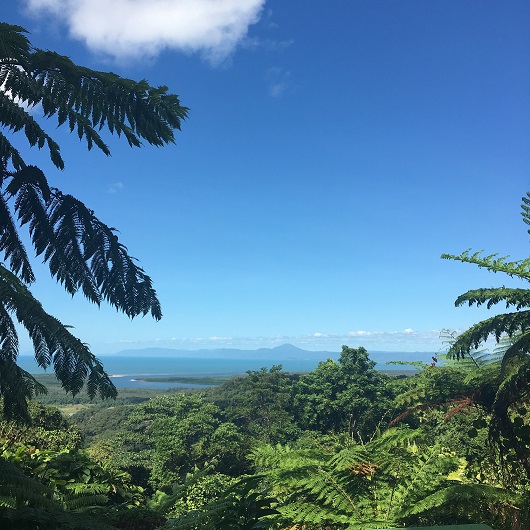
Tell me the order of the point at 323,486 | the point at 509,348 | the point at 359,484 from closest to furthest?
the point at 323,486
the point at 359,484
the point at 509,348

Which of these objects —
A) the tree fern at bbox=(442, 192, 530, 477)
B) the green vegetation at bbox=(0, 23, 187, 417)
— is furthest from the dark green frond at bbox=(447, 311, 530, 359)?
the green vegetation at bbox=(0, 23, 187, 417)

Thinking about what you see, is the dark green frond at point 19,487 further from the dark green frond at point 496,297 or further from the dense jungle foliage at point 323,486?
the dark green frond at point 496,297

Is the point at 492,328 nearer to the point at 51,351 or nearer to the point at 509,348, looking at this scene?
the point at 509,348

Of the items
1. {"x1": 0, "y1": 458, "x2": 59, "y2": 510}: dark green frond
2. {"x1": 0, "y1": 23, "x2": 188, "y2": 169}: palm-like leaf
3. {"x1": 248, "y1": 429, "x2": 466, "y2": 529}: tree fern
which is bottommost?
{"x1": 248, "y1": 429, "x2": 466, "y2": 529}: tree fern

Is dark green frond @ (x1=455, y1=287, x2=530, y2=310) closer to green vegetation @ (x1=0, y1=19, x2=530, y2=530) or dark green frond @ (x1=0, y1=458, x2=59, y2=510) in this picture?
green vegetation @ (x1=0, y1=19, x2=530, y2=530)

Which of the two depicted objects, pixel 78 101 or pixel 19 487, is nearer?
pixel 19 487

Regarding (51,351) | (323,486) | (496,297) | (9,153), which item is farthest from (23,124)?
(496,297)

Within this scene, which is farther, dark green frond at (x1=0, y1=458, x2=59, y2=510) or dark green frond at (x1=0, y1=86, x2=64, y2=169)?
dark green frond at (x1=0, y1=86, x2=64, y2=169)

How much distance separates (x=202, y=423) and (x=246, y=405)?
1001 cm

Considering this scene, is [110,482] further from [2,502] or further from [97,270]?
[97,270]

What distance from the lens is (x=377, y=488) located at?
5094 mm

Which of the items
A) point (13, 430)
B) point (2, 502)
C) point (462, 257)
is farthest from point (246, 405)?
point (2, 502)

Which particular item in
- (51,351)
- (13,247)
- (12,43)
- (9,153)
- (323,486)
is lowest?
(323,486)

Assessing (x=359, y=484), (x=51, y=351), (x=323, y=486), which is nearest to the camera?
(x=51, y=351)
